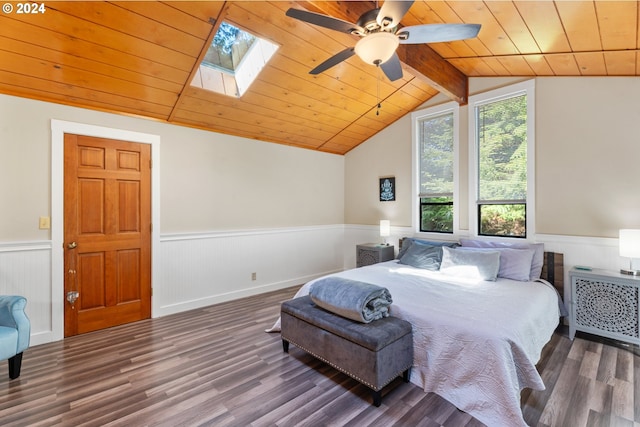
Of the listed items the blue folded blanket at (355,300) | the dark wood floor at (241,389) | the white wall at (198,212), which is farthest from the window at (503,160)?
the white wall at (198,212)

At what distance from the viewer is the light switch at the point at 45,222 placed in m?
2.89

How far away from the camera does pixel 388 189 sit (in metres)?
5.02

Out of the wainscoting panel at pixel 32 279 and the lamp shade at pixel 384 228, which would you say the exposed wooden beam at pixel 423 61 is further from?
the wainscoting panel at pixel 32 279

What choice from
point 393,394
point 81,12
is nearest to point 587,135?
point 393,394

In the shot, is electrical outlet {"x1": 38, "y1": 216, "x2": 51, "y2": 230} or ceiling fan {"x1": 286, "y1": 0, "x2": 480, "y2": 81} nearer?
ceiling fan {"x1": 286, "y1": 0, "x2": 480, "y2": 81}

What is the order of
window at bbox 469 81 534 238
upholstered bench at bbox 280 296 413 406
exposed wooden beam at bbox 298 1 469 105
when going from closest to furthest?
upholstered bench at bbox 280 296 413 406 → exposed wooden beam at bbox 298 1 469 105 → window at bbox 469 81 534 238

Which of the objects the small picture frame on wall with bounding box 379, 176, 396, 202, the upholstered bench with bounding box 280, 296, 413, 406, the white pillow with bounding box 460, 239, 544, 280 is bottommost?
the upholstered bench with bounding box 280, 296, 413, 406

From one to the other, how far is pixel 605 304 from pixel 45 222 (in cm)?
547

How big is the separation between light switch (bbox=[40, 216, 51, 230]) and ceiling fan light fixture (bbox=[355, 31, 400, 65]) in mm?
3309

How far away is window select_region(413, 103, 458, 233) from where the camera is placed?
4273 mm

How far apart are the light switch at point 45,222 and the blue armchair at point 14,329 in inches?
33.1

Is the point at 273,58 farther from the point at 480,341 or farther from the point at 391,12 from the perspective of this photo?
the point at 480,341

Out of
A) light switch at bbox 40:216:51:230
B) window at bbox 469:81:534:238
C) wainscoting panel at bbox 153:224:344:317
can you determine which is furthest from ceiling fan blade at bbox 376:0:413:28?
light switch at bbox 40:216:51:230

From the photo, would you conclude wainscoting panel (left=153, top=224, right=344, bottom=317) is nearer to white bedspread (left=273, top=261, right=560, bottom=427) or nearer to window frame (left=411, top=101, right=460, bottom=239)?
window frame (left=411, top=101, right=460, bottom=239)
